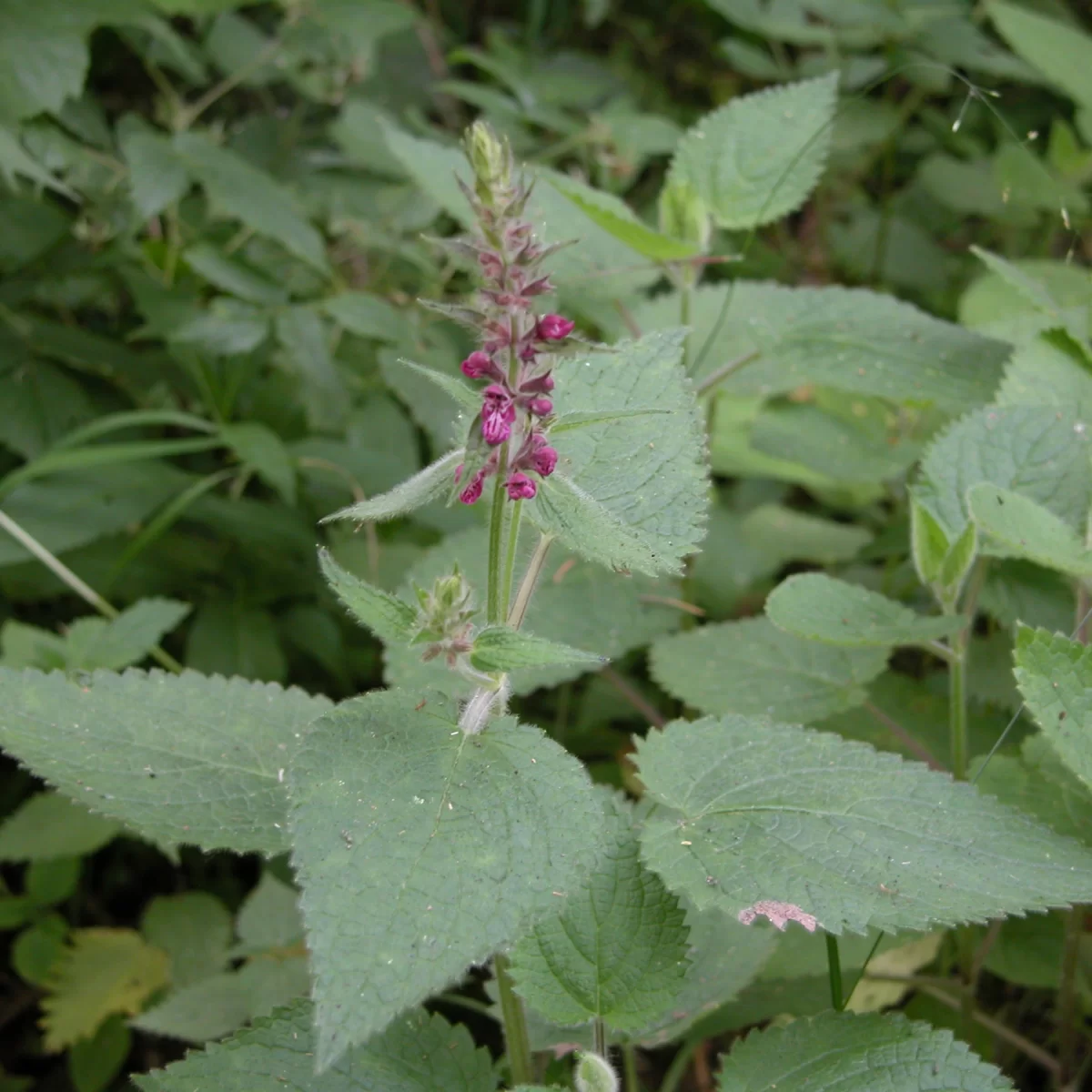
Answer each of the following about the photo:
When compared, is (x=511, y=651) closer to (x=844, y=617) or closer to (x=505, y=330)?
(x=505, y=330)

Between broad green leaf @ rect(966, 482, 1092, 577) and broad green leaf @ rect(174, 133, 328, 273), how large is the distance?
1.54m

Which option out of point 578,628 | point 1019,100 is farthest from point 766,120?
point 1019,100

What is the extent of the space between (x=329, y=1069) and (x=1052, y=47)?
10.3 feet

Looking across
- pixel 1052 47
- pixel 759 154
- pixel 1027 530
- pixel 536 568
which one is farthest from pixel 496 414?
pixel 1052 47

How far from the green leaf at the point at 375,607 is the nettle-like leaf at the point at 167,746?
0.28 metres

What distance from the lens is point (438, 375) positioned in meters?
1.04

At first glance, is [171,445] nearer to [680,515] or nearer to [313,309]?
[313,309]

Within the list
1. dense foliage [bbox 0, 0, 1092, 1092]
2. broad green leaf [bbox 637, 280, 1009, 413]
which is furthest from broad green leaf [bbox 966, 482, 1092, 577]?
broad green leaf [bbox 637, 280, 1009, 413]

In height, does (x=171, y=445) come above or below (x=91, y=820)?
above

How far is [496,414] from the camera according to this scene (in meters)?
1.04

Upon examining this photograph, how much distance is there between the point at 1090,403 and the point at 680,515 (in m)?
0.95

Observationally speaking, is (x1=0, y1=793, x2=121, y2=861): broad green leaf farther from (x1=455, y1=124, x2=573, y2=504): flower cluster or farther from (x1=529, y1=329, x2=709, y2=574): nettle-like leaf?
(x1=455, y1=124, x2=573, y2=504): flower cluster

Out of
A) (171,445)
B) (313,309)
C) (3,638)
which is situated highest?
(313,309)

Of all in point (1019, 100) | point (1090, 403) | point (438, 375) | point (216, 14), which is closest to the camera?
point (438, 375)
